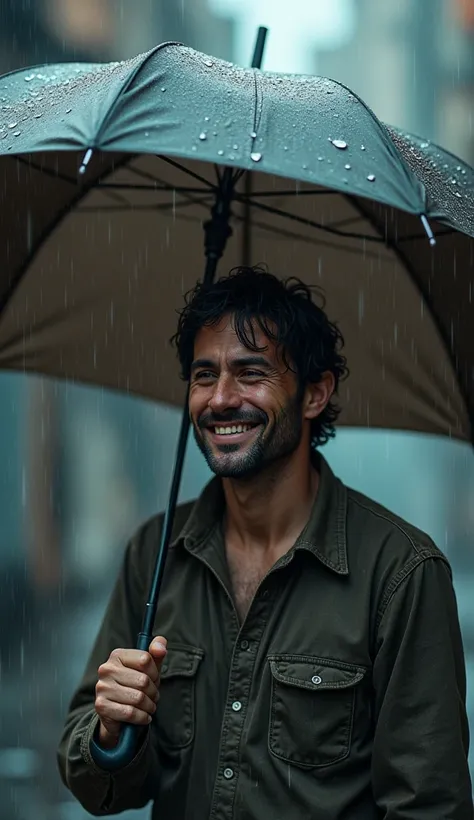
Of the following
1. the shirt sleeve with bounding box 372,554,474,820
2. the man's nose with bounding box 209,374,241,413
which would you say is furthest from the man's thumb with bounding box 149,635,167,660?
the man's nose with bounding box 209,374,241,413

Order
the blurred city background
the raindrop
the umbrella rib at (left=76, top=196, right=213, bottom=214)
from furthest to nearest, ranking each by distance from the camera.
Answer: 1. the blurred city background
2. the umbrella rib at (left=76, top=196, right=213, bottom=214)
3. the raindrop

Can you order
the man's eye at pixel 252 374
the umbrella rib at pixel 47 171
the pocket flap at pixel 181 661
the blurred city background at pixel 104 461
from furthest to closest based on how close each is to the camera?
the blurred city background at pixel 104 461, the umbrella rib at pixel 47 171, the man's eye at pixel 252 374, the pocket flap at pixel 181 661

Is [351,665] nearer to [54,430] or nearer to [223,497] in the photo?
[223,497]

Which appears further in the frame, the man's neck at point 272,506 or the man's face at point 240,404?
the man's neck at point 272,506

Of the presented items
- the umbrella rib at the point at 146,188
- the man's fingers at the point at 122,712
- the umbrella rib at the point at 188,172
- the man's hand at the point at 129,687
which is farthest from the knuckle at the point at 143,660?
the umbrella rib at the point at 146,188

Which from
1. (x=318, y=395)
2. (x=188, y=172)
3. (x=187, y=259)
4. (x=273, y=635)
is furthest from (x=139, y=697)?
(x=187, y=259)

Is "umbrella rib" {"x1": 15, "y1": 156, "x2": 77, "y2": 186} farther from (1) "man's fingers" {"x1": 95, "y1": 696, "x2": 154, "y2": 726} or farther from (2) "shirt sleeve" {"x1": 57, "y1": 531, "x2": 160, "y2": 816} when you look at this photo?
(1) "man's fingers" {"x1": 95, "y1": 696, "x2": 154, "y2": 726}

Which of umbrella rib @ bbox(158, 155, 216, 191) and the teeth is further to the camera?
umbrella rib @ bbox(158, 155, 216, 191)

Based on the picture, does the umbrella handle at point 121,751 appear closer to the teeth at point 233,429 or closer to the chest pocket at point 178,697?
the chest pocket at point 178,697

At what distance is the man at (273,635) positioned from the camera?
Result: 10.8 ft

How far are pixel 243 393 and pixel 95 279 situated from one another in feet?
3.64

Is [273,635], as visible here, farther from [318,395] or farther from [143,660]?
[318,395]

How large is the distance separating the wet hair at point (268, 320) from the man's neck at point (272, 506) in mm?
283

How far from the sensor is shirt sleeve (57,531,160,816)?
349 centimetres
